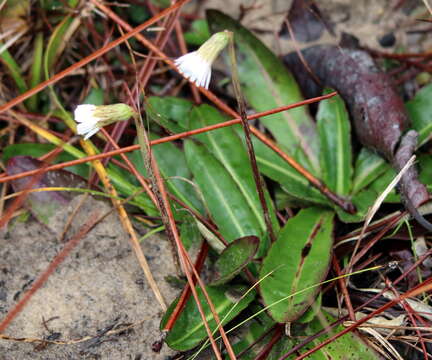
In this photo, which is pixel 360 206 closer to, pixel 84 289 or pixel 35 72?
pixel 84 289

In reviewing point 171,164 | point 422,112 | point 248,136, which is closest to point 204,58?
point 248,136

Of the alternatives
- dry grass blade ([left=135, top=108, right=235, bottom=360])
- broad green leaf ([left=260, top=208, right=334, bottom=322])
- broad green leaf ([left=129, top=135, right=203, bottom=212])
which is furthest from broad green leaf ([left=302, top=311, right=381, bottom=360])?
broad green leaf ([left=129, top=135, right=203, bottom=212])

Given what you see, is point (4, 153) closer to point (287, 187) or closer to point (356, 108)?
point (287, 187)

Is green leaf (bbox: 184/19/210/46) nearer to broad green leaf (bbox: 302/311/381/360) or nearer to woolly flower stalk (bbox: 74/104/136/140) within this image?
woolly flower stalk (bbox: 74/104/136/140)

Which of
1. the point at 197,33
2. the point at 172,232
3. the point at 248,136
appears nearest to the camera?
the point at 248,136

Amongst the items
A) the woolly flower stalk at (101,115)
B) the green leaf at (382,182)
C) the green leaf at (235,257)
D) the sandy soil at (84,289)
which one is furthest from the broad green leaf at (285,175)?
the woolly flower stalk at (101,115)

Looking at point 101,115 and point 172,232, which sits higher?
point 101,115
